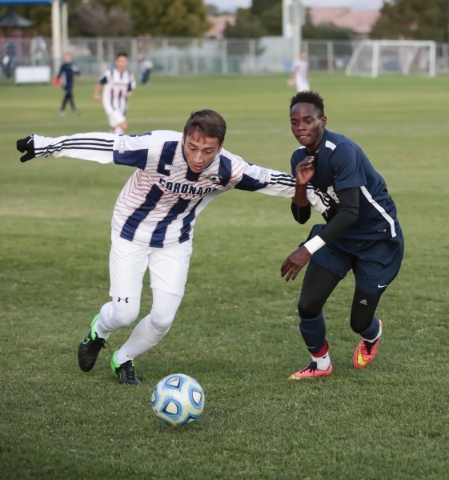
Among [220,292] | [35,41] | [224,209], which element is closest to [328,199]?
[220,292]

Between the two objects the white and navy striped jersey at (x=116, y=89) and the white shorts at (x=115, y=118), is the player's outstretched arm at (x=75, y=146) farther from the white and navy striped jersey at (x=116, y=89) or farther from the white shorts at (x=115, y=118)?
the white and navy striped jersey at (x=116, y=89)

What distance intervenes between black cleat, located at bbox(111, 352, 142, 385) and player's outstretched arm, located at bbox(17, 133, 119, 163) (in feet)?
4.56

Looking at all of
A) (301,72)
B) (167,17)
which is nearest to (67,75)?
(301,72)

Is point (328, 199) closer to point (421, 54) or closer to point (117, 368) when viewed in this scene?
point (117, 368)

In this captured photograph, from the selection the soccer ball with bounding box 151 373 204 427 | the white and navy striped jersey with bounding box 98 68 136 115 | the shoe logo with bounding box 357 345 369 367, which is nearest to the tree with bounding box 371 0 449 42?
the white and navy striped jersey with bounding box 98 68 136 115

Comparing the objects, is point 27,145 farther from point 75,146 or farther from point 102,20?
point 102,20

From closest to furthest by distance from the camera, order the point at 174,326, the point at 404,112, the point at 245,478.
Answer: the point at 245,478 < the point at 174,326 < the point at 404,112

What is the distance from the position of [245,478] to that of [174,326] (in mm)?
3170

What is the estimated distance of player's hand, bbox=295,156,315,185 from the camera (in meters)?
5.51

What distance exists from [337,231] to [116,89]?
18734 mm

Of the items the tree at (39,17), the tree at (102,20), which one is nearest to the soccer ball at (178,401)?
the tree at (102,20)

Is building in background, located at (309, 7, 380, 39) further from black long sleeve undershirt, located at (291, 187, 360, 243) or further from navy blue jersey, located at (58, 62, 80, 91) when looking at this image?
black long sleeve undershirt, located at (291, 187, 360, 243)

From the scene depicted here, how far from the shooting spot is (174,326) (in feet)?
24.6

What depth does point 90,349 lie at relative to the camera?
6.18m
